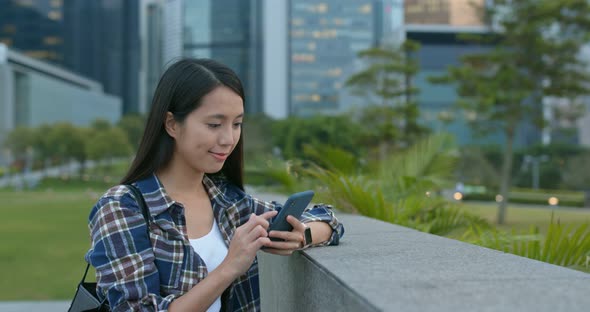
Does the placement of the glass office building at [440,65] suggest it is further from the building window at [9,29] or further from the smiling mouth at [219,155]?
the building window at [9,29]

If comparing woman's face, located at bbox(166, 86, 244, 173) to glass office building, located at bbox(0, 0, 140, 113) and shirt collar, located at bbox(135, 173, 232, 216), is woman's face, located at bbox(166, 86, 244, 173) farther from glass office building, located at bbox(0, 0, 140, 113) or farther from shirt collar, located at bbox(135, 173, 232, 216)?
glass office building, located at bbox(0, 0, 140, 113)

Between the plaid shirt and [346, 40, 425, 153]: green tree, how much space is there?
3555 centimetres

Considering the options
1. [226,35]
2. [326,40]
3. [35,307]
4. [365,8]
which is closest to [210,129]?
[35,307]

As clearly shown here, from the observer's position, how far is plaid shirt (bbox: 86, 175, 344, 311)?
1.59 metres

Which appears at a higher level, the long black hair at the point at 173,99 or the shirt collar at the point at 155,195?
the long black hair at the point at 173,99

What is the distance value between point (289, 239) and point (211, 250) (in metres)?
0.22

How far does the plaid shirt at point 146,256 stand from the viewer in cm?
159

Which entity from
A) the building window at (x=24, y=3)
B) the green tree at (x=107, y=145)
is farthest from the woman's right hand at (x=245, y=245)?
the building window at (x=24, y=3)

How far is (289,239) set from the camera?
5.88 ft

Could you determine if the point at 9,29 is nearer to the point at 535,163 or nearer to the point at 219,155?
the point at 535,163

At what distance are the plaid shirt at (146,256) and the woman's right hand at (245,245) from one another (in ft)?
0.42

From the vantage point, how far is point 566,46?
80.1ft

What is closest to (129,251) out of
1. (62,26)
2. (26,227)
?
(26,227)

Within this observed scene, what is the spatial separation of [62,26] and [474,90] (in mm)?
106977
